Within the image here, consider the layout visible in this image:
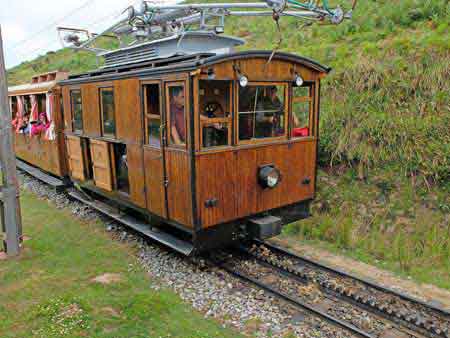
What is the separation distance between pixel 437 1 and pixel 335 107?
4.72 meters

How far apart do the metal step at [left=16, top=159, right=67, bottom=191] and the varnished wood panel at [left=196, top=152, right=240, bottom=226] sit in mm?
6237

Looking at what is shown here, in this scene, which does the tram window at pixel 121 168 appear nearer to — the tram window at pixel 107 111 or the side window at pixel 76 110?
the tram window at pixel 107 111

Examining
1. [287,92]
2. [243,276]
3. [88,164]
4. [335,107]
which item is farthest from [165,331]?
[335,107]

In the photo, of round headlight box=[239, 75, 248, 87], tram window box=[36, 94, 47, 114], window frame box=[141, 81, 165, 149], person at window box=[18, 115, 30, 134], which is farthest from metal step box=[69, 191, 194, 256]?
person at window box=[18, 115, 30, 134]

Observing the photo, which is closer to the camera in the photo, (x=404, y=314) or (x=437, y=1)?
(x=404, y=314)

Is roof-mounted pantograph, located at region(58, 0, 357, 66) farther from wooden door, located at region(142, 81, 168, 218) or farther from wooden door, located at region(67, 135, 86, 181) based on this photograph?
wooden door, located at region(67, 135, 86, 181)

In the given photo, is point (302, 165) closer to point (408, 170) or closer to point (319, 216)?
point (319, 216)

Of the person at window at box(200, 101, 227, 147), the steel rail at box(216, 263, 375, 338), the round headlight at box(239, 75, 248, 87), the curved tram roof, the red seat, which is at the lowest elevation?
the steel rail at box(216, 263, 375, 338)

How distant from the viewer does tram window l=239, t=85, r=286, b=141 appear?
19.9ft

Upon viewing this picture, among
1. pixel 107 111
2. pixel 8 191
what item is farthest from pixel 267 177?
pixel 8 191

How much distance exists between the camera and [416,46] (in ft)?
30.2

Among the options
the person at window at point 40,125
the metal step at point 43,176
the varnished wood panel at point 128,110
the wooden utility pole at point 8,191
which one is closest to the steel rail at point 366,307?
the varnished wood panel at point 128,110

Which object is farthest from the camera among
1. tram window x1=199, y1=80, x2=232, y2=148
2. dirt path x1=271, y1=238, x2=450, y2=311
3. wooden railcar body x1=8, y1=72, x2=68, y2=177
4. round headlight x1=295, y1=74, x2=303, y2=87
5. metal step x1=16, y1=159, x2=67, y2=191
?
metal step x1=16, y1=159, x2=67, y2=191

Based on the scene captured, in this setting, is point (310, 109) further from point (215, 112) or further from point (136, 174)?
point (136, 174)
